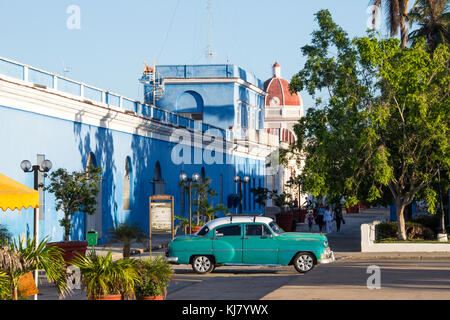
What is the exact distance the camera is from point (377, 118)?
95.2ft

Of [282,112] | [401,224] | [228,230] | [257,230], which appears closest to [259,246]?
[257,230]

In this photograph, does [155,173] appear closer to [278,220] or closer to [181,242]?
[278,220]

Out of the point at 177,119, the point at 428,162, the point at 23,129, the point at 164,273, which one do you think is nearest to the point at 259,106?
the point at 177,119

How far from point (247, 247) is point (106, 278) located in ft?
32.8

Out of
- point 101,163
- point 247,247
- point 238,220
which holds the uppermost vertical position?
point 101,163

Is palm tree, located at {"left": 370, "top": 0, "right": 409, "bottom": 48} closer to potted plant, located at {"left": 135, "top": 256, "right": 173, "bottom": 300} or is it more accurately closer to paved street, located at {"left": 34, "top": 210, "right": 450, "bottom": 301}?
paved street, located at {"left": 34, "top": 210, "right": 450, "bottom": 301}

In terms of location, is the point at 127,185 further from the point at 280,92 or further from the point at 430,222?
the point at 280,92

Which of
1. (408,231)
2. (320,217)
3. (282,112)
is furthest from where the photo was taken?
(282,112)

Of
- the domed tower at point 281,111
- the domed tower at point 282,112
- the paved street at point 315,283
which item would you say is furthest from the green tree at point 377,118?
the domed tower at point 282,112

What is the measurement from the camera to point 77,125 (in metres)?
30.1

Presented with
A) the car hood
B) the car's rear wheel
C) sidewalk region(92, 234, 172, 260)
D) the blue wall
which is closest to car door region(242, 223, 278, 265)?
the car hood

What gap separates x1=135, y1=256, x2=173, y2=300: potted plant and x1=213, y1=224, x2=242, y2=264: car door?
879 cm

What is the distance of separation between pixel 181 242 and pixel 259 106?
45414 mm
